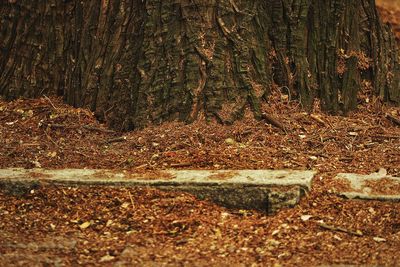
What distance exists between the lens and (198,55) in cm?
511

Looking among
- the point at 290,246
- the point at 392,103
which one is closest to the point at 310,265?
the point at 290,246

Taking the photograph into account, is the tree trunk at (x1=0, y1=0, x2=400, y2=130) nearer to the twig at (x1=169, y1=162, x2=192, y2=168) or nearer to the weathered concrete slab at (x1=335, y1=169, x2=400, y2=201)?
the twig at (x1=169, y1=162, x2=192, y2=168)

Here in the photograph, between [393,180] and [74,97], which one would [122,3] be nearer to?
[74,97]

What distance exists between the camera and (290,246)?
12.2 feet

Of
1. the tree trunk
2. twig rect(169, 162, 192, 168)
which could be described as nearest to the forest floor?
twig rect(169, 162, 192, 168)

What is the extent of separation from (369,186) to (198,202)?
105 cm

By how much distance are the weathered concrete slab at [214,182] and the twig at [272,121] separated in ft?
2.53

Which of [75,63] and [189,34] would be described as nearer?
[189,34]

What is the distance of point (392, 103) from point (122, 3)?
7.80ft

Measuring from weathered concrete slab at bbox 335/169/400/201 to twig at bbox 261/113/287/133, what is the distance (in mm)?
764

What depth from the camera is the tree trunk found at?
16.8 feet

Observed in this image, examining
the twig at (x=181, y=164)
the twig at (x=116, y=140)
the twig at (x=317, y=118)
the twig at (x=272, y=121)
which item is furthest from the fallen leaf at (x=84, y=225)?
the twig at (x=317, y=118)

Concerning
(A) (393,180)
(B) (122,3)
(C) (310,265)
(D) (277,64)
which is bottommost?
(C) (310,265)

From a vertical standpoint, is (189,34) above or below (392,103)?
above
